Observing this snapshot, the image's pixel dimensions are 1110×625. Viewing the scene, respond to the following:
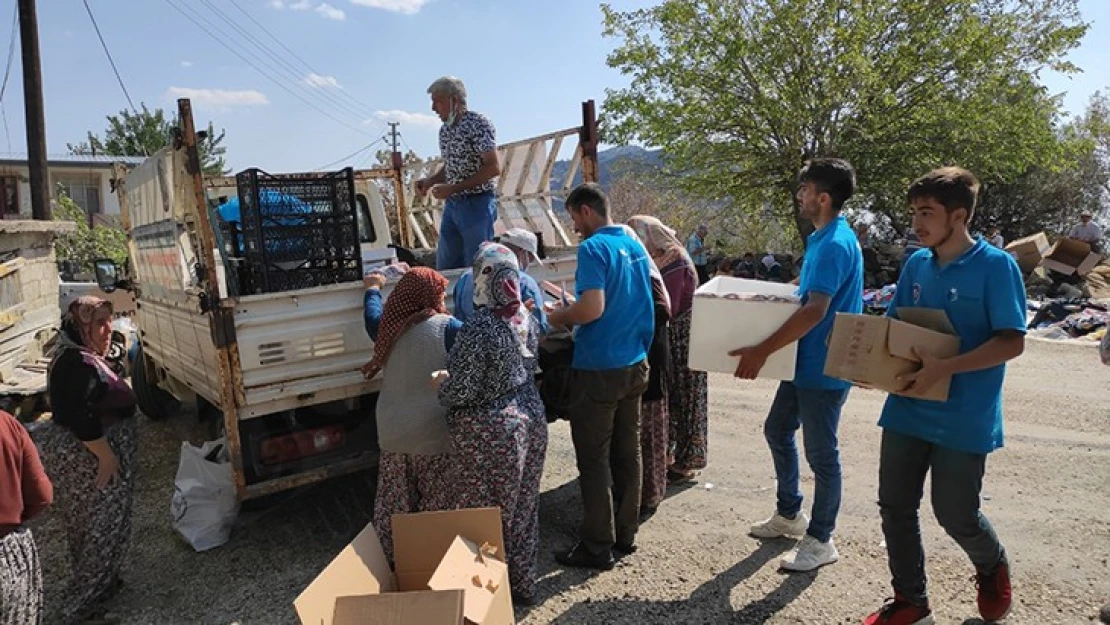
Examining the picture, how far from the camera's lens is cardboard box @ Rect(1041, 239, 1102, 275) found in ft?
47.2

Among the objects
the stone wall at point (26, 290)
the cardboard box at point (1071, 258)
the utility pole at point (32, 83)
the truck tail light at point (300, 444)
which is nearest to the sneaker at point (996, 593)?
the truck tail light at point (300, 444)

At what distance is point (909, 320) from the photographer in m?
2.82

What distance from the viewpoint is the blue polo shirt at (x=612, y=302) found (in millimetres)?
3518

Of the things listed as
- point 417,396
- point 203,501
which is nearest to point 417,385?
point 417,396

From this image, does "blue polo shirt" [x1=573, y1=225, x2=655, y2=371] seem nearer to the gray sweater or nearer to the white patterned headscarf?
the white patterned headscarf

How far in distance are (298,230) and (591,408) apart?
1908 millimetres

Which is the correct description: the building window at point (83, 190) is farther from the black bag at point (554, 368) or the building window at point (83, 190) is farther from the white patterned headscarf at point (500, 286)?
the white patterned headscarf at point (500, 286)

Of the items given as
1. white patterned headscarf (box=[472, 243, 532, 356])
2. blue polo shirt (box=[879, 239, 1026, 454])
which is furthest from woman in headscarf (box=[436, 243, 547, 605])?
blue polo shirt (box=[879, 239, 1026, 454])

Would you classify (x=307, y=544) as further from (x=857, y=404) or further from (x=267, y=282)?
(x=857, y=404)

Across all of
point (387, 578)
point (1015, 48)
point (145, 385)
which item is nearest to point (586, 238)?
point (387, 578)

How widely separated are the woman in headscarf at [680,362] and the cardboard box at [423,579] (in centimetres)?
198

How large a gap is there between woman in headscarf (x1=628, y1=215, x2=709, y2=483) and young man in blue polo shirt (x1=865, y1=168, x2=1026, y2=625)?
1659 mm

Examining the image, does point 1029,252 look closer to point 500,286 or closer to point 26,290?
point 500,286

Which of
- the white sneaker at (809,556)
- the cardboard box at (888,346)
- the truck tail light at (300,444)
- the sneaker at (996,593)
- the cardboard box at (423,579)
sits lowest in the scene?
the white sneaker at (809,556)
